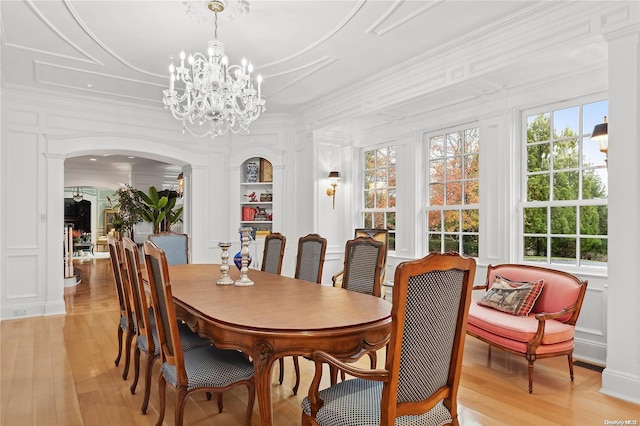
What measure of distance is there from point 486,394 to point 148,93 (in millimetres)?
5171

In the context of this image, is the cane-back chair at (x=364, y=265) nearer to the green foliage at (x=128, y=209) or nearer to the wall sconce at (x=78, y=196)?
the green foliage at (x=128, y=209)

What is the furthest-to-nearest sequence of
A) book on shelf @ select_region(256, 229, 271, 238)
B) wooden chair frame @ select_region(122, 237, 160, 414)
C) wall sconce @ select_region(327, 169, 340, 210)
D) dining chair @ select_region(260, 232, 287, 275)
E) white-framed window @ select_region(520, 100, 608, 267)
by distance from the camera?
book on shelf @ select_region(256, 229, 271, 238) → wall sconce @ select_region(327, 169, 340, 210) → dining chair @ select_region(260, 232, 287, 275) → white-framed window @ select_region(520, 100, 608, 267) → wooden chair frame @ select_region(122, 237, 160, 414)

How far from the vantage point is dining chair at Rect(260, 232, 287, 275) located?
3941mm

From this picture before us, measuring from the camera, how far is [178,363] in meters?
2.03

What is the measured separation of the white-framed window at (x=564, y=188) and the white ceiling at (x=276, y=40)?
1.81 feet

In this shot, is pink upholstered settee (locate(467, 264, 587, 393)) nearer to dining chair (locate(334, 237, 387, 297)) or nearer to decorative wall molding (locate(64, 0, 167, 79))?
dining chair (locate(334, 237, 387, 297))

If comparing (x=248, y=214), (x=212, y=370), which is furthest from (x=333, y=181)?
(x=212, y=370)

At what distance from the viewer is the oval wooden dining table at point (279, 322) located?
1836 mm

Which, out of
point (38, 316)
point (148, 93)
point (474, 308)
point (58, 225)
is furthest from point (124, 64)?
point (474, 308)

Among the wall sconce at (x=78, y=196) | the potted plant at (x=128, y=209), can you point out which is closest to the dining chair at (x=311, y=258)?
the potted plant at (x=128, y=209)

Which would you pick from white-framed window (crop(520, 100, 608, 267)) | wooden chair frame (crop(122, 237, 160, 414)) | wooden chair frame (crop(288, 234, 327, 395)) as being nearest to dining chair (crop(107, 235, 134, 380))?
wooden chair frame (crop(122, 237, 160, 414))

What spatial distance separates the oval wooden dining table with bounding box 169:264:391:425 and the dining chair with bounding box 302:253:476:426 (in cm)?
15

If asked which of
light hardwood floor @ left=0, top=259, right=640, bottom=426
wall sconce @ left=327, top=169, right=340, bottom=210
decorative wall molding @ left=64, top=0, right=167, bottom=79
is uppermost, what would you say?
decorative wall molding @ left=64, top=0, right=167, bottom=79

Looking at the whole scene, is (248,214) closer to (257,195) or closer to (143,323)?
(257,195)
